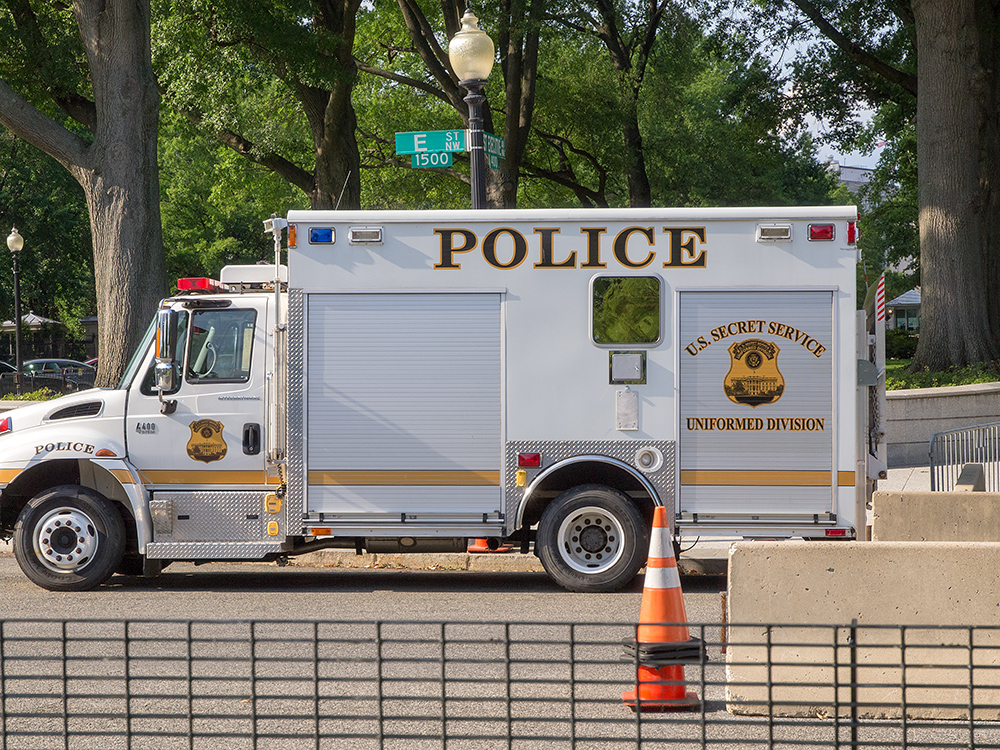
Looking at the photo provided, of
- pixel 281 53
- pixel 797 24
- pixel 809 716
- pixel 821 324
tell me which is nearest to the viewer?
pixel 809 716

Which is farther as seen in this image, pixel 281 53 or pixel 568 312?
pixel 281 53

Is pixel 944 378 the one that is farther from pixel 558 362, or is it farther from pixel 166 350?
pixel 166 350

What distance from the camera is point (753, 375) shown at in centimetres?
868

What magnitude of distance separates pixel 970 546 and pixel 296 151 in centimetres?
2571

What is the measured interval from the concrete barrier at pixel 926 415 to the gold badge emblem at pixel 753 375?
900 cm

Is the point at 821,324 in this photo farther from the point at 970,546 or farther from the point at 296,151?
the point at 296,151

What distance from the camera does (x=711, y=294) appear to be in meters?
8.71

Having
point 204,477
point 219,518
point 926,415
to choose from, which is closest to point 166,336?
point 204,477

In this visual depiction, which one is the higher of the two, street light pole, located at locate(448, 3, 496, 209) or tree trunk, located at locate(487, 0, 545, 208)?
tree trunk, located at locate(487, 0, 545, 208)

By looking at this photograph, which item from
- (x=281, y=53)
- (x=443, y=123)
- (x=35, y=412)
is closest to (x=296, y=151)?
(x=443, y=123)

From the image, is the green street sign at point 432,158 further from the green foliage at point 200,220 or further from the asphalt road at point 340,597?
the green foliage at point 200,220

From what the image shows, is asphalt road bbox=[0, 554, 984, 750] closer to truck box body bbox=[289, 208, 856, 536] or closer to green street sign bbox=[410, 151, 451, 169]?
truck box body bbox=[289, 208, 856, 536]

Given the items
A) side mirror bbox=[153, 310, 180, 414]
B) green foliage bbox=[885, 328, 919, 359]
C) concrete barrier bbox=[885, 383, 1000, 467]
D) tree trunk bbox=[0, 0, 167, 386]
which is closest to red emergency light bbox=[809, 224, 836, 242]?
side mirror bbox=[153, 310, 180, 414]

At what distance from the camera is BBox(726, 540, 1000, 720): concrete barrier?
5129mm
